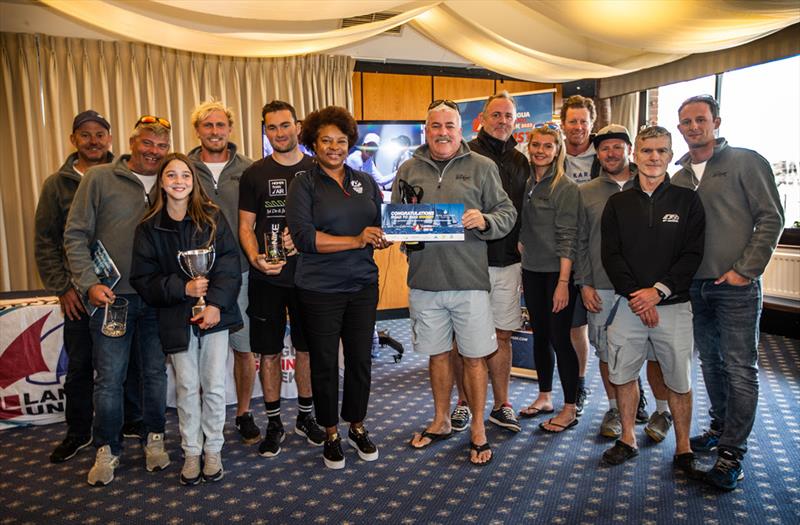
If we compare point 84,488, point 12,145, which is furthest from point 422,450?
point 12,145

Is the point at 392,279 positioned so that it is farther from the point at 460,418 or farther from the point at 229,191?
the point at 229,191

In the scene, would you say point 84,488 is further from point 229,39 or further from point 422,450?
point 229,39

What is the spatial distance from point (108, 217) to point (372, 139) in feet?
11.7

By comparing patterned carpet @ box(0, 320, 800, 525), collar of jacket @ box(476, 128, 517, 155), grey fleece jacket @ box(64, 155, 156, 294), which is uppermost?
collar of jacket @ box(476, 128, 517, 155)

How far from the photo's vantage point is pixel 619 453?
3012 mm

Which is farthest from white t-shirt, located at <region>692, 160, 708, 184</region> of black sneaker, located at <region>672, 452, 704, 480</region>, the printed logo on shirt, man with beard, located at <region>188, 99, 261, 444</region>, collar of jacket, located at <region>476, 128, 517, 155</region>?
man with beard, located at <region>188, 99, 261, 444</region>

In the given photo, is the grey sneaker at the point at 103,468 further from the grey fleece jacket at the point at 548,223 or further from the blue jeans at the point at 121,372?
the grey fleece jacket at the point at 548,223

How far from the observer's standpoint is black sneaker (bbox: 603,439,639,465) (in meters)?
2.99

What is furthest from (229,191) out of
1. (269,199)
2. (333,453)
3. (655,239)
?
(655,239)

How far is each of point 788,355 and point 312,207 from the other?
4.29m

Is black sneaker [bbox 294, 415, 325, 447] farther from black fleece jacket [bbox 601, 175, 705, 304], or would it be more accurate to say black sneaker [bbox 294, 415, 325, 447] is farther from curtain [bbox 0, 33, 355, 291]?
curtain [bbox 0, 33, 355, 291]

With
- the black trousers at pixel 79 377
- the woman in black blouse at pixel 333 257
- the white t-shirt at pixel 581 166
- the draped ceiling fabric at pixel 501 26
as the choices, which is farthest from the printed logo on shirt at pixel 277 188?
the white t-shirt at pixel 581 166

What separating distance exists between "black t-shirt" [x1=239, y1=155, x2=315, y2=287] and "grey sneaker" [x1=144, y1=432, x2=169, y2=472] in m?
0.95

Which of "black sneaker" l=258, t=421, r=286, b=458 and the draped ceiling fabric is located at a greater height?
the draped ceiling fabric
